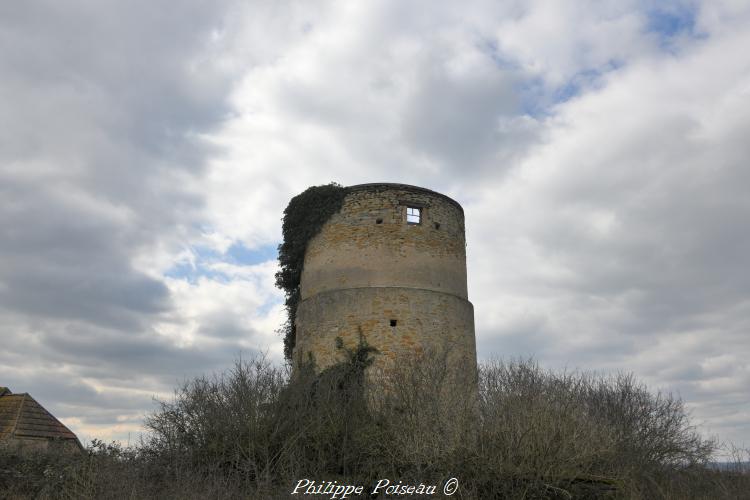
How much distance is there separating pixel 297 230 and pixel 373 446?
8219 mm

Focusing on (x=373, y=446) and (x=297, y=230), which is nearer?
(x=373, y=446)

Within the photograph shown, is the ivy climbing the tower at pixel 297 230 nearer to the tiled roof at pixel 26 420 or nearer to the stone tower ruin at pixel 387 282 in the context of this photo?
the stone tower ruin at pixel 387 282

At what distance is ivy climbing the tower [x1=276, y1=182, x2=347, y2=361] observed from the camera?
61.9 ft

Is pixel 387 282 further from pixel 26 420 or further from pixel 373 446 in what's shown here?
pixel 26 420

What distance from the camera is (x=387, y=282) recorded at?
17.6 meters

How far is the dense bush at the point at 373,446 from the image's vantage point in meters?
11.9

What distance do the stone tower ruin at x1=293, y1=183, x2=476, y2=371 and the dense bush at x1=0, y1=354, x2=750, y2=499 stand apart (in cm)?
83
